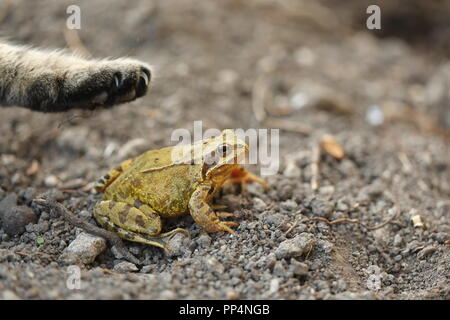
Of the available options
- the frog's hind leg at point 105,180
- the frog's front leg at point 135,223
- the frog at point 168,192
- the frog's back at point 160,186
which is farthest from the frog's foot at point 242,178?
the frog's hind leg at point 105,180

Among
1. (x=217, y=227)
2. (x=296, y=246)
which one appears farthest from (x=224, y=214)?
(x=296, y=246)

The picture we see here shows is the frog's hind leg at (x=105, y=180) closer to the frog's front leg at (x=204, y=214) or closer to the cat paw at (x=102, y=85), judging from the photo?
the cat paw at (x=102, y=85)

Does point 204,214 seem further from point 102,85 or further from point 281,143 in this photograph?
point 281,143

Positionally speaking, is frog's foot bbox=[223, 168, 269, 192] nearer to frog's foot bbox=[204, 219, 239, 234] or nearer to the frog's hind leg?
frog's foot bbox=[204, 219, 239, 234]

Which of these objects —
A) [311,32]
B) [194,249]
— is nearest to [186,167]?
[194,249]

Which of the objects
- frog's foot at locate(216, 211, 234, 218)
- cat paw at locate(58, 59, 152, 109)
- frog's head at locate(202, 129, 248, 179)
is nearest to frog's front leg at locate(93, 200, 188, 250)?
frog's foot at locate(216, 211, 234, 218)
